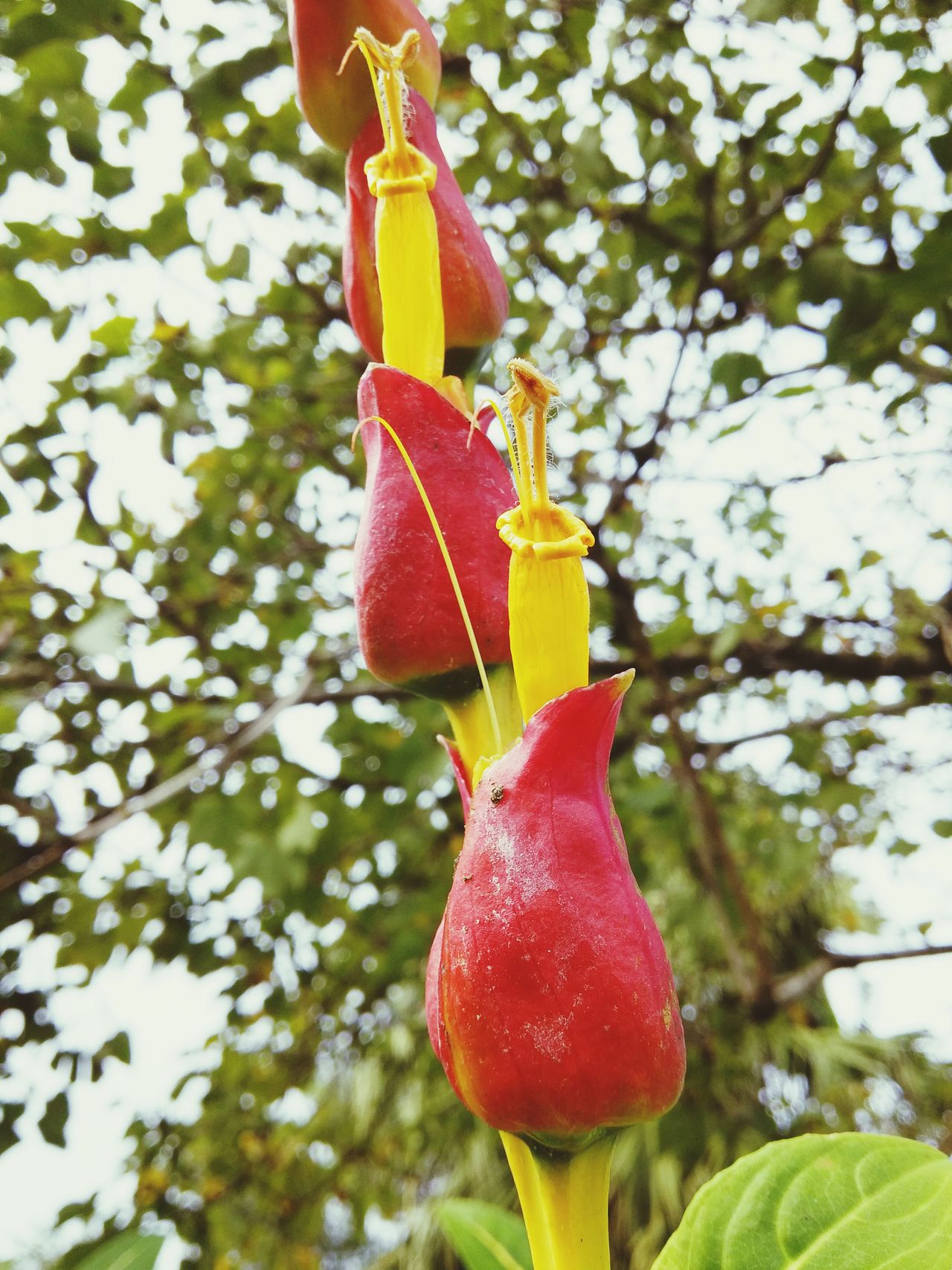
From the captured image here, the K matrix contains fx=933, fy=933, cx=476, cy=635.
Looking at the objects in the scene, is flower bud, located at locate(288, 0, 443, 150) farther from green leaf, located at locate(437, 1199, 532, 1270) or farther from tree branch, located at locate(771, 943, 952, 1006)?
tree branch, located at locate(771, 943, 952, 1006)

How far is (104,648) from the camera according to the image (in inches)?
47.5

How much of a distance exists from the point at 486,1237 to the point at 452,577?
0.29 m

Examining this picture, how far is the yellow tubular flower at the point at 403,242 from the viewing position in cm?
40

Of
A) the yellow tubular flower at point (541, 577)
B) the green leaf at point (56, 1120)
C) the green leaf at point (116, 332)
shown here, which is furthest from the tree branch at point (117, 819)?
the yellow tubular flower at point (541, 577)

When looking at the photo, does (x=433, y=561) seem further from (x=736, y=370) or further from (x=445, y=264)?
(x=736, y=370)

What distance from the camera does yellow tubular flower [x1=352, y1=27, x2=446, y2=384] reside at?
0.40m

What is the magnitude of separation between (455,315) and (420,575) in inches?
5.6

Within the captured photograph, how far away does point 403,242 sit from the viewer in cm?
40

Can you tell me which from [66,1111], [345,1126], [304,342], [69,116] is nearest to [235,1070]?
[66,1111]

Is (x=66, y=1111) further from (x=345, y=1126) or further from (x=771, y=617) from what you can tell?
(x=345, y=1126)

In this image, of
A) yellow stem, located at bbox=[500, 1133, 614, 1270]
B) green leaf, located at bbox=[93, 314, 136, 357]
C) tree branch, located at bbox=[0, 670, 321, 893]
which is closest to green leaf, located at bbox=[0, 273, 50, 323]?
green leaf, located at bbox=[93, 314, 136, 357]

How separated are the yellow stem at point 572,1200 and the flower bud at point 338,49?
46 centimetres

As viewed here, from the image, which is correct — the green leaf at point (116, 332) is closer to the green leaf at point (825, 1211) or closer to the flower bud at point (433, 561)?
the flower bud at point (433, 561)

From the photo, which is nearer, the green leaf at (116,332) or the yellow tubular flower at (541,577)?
the yellow tubular flower at (541,577)
